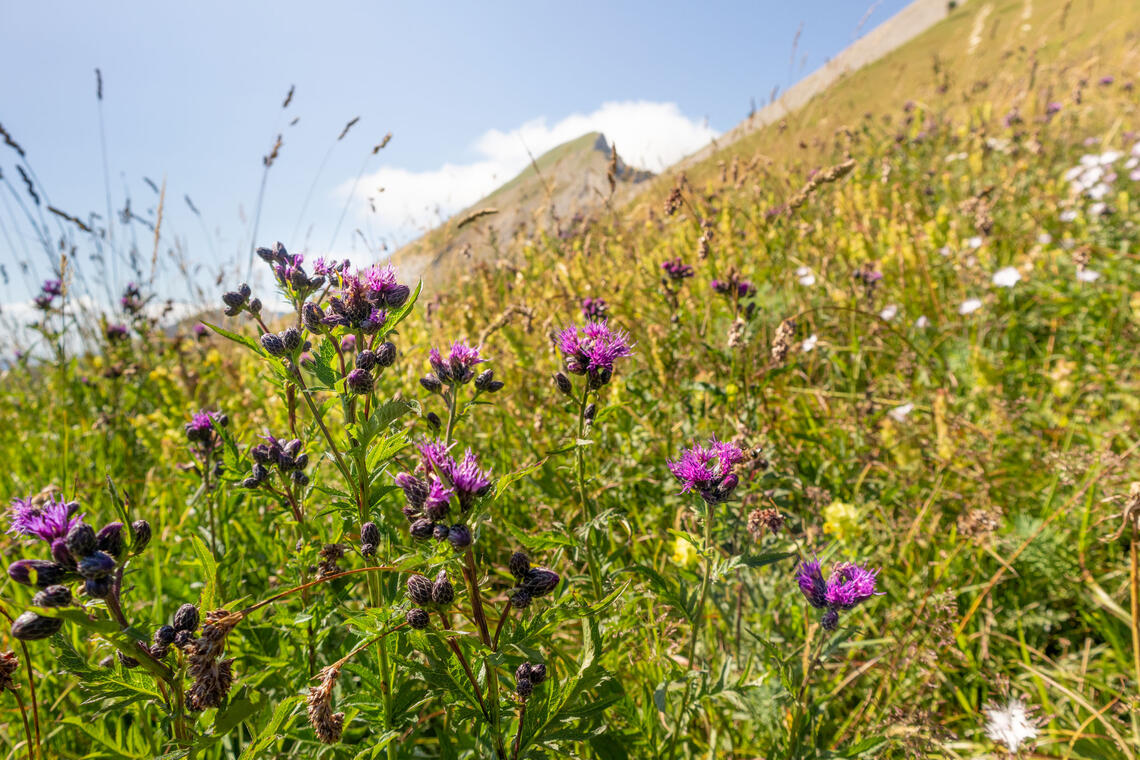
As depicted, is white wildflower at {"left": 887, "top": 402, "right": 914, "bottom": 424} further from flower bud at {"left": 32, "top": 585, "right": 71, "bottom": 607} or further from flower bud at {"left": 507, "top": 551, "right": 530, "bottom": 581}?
flower bud at {"left": 32, "top": 585, "right": 71, "bottom": 607}

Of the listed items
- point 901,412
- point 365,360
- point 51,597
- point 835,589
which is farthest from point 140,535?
point 901,412

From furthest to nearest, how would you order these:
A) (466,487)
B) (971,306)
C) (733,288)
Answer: (971,306) < (733,288) < (466,487)

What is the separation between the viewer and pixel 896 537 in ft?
6.95

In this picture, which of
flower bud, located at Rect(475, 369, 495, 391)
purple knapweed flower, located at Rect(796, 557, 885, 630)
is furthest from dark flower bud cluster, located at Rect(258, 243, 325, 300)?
purple knapweed flower, located at Rect(796, 557, 885, 630)

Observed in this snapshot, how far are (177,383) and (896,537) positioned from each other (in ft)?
14.1

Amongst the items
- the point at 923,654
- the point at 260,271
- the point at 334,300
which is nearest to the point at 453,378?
the point at 334,300

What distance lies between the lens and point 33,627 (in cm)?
81

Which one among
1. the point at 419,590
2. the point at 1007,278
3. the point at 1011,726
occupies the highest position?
the point at 419,590

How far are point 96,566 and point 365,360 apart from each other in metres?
0.52

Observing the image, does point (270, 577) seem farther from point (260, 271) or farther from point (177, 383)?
point (260, 271)

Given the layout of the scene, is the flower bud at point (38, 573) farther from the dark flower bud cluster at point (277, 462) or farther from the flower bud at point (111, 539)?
the dark flower bud cluster at point (277, 462)

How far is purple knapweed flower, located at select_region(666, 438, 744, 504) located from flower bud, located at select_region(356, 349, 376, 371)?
67cm

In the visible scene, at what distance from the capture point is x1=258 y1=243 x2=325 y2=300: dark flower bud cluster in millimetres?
1152

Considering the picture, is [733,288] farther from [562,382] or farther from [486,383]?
[486,383]
